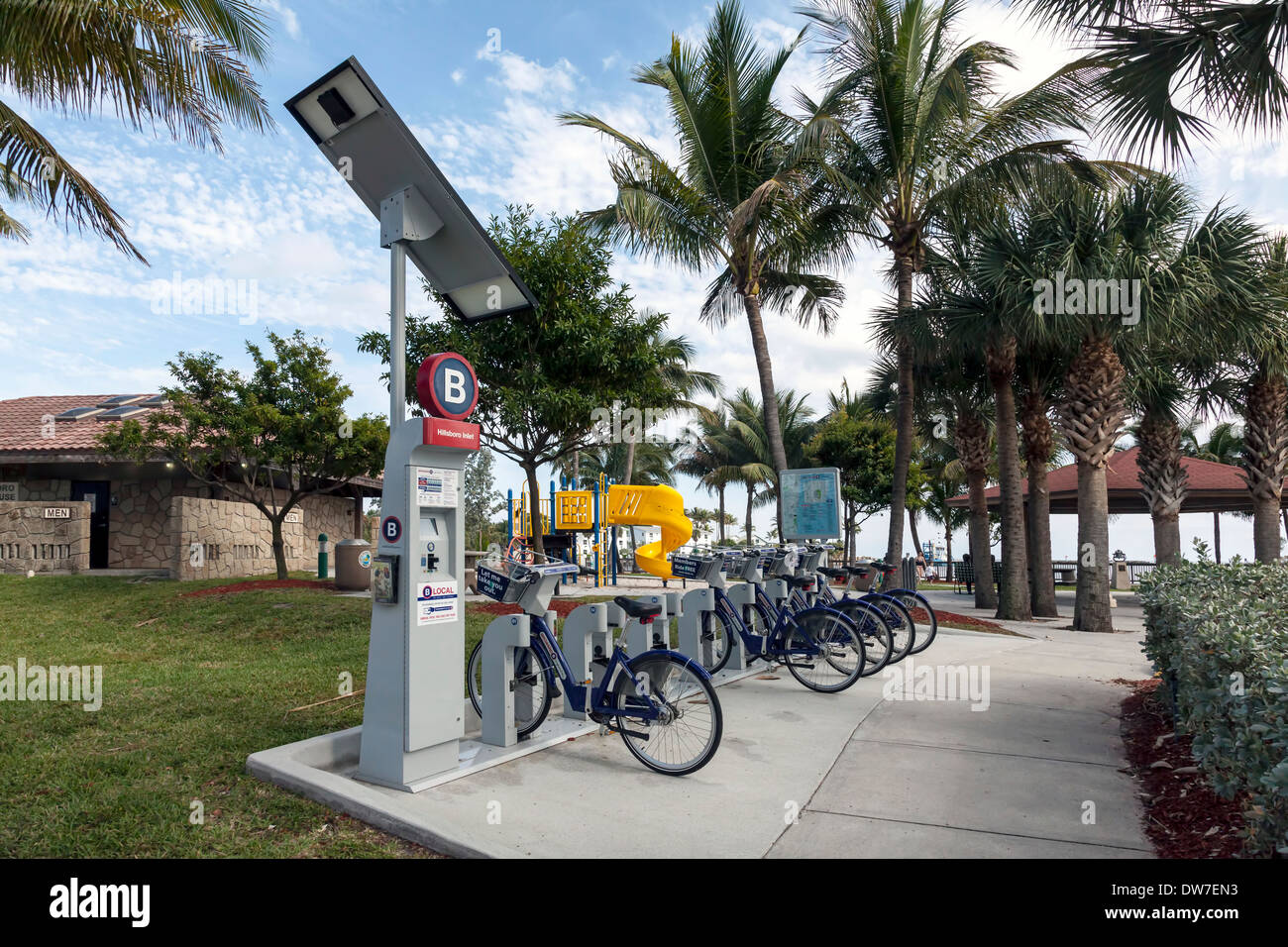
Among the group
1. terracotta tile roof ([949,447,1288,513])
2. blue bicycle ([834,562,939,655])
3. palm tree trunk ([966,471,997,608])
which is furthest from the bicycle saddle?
terracotta tile roof ([949,447,1288,513])

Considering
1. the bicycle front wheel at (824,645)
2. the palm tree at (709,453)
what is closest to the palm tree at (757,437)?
the palm tree at (709,453)

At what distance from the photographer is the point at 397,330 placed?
4.40 m

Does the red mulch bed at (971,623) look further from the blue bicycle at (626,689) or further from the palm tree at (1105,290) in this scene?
the blue bicycle at (626,689)

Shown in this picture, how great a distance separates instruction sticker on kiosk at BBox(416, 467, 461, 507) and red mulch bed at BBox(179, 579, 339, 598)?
8.85 meters

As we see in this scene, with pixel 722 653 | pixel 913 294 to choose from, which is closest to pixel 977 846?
pixel 722 653

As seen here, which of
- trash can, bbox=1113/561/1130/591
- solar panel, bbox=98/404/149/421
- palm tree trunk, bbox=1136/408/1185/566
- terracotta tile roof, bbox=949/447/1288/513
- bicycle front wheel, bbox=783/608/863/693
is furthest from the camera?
trash can, bbox=1113/561/1130/591

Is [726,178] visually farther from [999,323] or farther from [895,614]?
[895,614]

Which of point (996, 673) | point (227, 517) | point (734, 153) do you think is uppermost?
point (734, 153)

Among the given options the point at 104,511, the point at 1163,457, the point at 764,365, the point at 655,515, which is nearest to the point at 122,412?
the point at 104,511

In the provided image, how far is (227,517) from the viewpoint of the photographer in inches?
603

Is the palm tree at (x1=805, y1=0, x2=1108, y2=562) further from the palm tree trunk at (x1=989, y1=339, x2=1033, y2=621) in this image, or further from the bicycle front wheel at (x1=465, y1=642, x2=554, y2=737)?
the bicycle front wheel at (x1=465, y1=642, x2=554, y2=737)

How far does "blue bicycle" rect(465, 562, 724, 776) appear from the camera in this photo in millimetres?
4488
